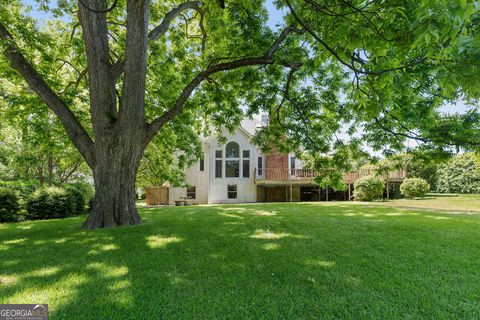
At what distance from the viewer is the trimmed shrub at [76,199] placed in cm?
1323

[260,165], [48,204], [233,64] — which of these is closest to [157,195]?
[260,165]

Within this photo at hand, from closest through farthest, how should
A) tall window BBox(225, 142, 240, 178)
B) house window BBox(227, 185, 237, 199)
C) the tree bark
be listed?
the tree bark
house window BBox(227, 185, 237, 199)
tall window BBox(225, 142, 240, 178)

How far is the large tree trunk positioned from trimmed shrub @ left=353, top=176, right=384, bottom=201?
15.7 meters

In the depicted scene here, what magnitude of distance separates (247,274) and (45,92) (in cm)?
709

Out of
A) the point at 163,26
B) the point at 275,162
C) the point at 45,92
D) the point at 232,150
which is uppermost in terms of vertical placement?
the point at 163,26

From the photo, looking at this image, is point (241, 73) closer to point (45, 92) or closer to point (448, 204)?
point (45, 92)

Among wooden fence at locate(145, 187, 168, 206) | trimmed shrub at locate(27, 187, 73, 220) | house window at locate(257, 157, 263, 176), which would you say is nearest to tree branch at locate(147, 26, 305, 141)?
trimmed shrub at locate(27, 187, 73, 220)

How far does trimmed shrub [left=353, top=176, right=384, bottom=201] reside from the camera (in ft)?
55.1

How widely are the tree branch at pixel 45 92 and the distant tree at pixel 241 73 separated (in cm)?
3

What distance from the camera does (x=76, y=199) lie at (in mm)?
13680

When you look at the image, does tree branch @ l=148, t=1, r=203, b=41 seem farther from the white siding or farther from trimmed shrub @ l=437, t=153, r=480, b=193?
trimmed shrub @ l=437, t=153, r=480, b=193

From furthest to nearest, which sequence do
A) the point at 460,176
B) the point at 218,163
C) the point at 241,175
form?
the point at 460,176 → the point at 218,163 → the point at 241,175

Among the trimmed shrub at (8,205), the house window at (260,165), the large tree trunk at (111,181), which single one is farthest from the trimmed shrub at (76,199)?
the house window at (260,165)

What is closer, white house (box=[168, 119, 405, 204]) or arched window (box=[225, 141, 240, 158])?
white house (box=[168, 119, 405, 204])
